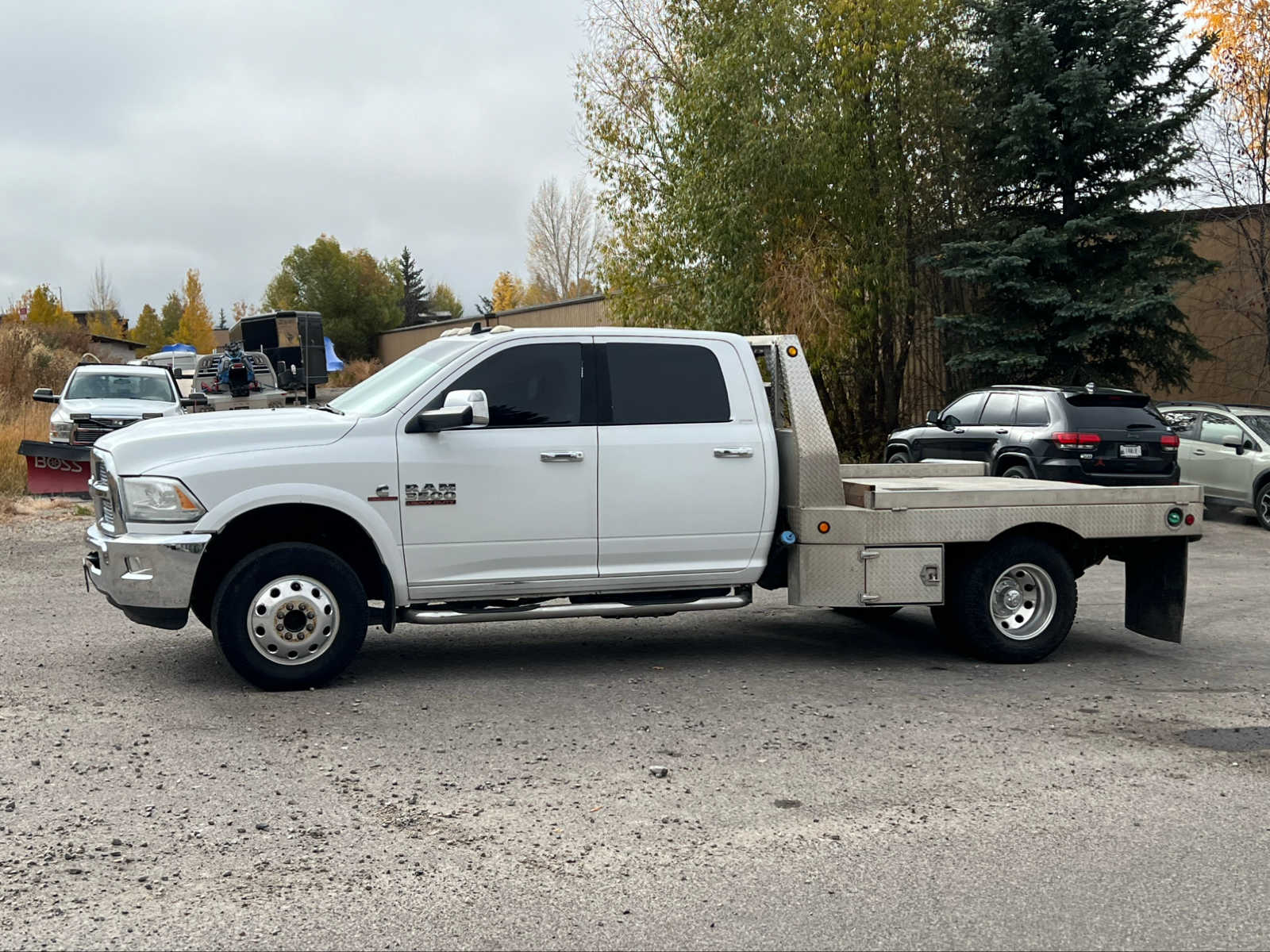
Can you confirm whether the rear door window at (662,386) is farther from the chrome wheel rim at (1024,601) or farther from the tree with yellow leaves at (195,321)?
the tree with yellow leaves at (195,321)

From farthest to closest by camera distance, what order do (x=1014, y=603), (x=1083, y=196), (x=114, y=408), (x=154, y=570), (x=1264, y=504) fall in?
(x=1083, y=196), (x=114, y=408), (x=1264, y=504), (x=1014, y=603), (x=154, y=570)

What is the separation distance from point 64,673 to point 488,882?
13.9 ft

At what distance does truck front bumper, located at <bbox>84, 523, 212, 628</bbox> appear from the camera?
6969 millimetres

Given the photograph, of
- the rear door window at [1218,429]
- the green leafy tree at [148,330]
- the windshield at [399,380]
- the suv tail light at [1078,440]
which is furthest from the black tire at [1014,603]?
the green leafy tree at [148,330]

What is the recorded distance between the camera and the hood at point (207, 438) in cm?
709

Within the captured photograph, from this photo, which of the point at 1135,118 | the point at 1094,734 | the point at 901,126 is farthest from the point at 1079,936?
the point at 901,126

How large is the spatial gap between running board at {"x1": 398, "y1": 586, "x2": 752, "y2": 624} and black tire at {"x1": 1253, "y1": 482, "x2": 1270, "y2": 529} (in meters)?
11.5

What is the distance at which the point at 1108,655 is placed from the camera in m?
8.77

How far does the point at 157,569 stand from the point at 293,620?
0.76m

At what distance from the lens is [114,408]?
1980cm

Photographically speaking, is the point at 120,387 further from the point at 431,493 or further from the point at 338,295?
the point at 338,295

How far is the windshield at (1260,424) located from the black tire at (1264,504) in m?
0.68

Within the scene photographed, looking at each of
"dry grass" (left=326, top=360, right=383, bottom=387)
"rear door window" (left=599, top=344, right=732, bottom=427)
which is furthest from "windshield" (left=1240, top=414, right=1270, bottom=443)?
"dry grass" (left=326, top=360, right=383, bottom=387)

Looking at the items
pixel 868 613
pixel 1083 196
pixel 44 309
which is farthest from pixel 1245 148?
pixel 44 309
